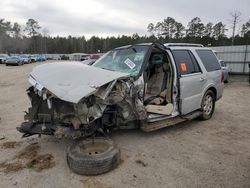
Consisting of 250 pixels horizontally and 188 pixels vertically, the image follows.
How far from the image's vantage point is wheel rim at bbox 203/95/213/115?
20.0 feet

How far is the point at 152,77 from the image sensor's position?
5809 mm

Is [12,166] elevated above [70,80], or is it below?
below

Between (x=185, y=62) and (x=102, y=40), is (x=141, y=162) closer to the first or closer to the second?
(x=185, y=62)

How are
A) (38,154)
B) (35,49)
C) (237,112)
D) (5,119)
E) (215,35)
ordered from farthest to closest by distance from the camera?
(35,49) → (215,35) → (237,112) → (5,119) → (38,154)

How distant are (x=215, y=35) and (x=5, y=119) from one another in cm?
5758

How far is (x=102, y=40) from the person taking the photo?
296 feet

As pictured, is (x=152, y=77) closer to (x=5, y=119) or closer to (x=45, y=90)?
(x=45, y=90)

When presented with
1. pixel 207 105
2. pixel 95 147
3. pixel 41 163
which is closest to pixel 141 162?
pixel 95 147

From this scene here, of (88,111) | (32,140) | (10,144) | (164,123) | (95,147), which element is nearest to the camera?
(88,111)

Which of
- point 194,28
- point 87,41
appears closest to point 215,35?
point 194,28

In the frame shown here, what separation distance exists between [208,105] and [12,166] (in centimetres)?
480

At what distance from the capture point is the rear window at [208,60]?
602 cm

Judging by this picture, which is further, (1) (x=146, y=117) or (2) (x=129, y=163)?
(1) (x=146, y=117)

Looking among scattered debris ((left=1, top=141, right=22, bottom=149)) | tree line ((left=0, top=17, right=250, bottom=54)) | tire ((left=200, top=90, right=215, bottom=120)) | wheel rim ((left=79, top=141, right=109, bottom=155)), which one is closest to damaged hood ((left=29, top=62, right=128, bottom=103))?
wheel rim ((left=79, top=141, right=109, bottom=155))
